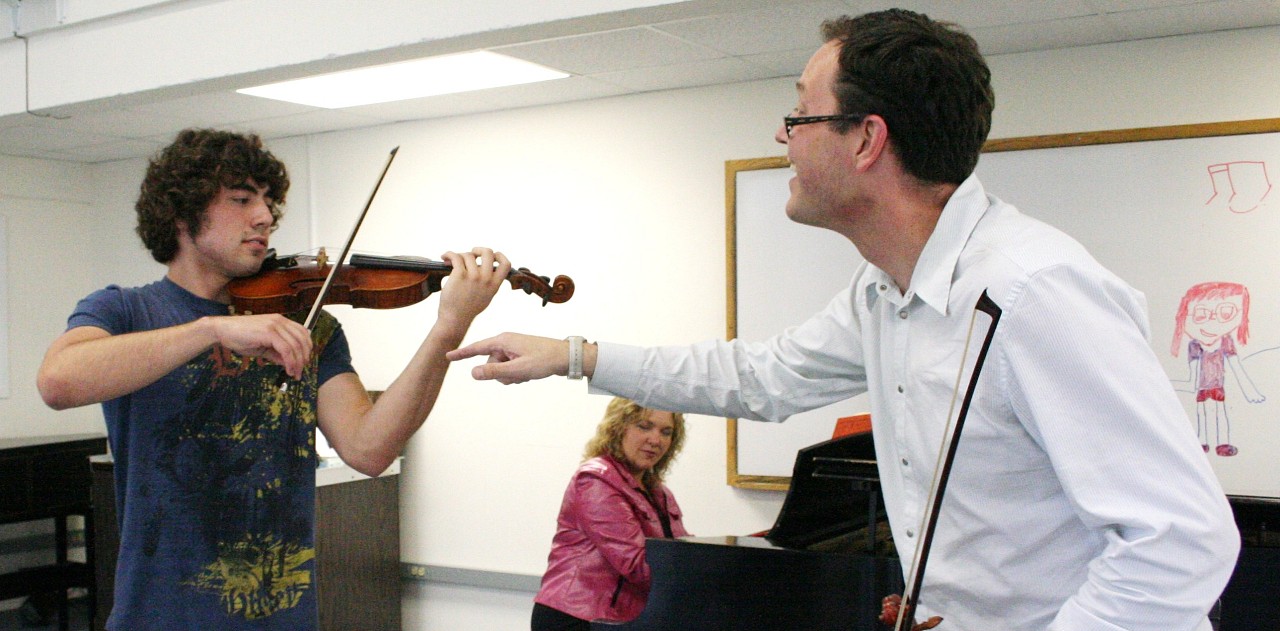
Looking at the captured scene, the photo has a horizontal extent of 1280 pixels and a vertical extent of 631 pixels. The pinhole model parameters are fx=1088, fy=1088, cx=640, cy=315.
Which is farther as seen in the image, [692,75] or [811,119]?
[692,75]

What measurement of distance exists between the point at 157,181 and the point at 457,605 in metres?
→ 3.30

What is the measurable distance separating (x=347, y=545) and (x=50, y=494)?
165cm

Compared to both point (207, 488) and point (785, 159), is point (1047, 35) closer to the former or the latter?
point (785, 159)

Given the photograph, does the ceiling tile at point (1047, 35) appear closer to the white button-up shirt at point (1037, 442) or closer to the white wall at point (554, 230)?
the white wall at point (554, 230)

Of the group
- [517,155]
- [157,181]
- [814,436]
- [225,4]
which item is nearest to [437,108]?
[517,155]

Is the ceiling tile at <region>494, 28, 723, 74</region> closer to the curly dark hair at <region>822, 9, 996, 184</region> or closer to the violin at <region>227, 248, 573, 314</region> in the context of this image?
the violin at <region>227, 248, 573, 314</region>

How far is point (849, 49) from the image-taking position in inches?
59.6

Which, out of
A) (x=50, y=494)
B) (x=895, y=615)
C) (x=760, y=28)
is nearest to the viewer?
(x=895, y=615)

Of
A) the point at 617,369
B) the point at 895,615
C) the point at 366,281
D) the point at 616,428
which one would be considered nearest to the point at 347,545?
the point at 616,428

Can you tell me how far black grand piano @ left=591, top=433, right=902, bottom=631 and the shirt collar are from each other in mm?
1109

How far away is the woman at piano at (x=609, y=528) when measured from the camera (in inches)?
132

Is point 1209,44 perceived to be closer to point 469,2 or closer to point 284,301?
point 469,2

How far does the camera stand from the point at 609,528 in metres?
3.35

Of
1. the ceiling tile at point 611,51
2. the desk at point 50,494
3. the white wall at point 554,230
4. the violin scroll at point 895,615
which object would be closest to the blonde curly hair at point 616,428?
the white wall at point 554,230
